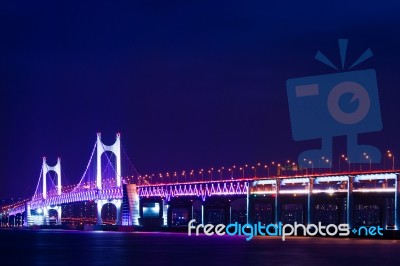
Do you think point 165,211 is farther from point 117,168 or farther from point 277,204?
point 277,204

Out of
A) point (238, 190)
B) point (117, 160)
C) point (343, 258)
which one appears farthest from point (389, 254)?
point (117, 160)

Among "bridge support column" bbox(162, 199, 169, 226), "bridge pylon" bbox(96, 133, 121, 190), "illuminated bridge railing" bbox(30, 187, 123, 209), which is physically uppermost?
"bridge pylon" bbox(96, 133, 121, 190)

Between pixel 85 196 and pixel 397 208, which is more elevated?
pixel 85 196

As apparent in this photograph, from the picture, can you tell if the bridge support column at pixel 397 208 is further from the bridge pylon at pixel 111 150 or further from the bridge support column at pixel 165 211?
the bridge support column at pixel 165 211

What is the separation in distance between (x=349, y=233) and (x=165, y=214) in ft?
163

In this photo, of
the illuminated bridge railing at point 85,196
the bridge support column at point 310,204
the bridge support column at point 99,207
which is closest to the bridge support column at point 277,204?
the bridge support column at point 310,204

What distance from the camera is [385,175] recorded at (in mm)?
111688

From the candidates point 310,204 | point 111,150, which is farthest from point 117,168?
point 310,204

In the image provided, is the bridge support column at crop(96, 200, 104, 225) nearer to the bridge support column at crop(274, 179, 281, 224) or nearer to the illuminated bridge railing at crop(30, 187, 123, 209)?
the illuminated bridge railing at crop(30, 187, 123, 209)

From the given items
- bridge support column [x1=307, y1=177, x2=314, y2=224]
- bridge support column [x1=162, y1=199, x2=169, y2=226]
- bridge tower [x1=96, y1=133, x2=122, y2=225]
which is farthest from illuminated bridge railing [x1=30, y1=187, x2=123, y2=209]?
bridge support column [x1=307, y1=177, x2=314, y2=224]

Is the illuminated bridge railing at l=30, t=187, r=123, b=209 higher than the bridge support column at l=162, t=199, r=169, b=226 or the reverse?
higher

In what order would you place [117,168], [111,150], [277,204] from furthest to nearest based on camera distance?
[111,150]
[117,168]
[277,204]

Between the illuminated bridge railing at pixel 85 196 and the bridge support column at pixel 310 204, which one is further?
the illuminated bridge railing at pixel 85 196

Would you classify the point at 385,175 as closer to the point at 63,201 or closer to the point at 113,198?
the point at 113,198
